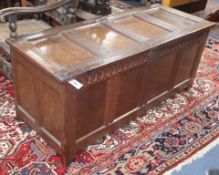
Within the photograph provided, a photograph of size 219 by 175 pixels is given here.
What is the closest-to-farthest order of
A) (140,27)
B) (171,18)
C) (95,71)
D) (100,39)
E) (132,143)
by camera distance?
(95,71)
(100,39)
(132,143)
(140,27)
(171,18)

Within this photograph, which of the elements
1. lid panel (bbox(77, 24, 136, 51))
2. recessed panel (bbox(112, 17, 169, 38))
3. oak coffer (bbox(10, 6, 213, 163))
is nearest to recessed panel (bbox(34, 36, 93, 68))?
oak coffer (bbox(10, 6, 213, 163))

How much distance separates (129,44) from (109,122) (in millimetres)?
599

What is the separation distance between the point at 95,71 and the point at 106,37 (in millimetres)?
480

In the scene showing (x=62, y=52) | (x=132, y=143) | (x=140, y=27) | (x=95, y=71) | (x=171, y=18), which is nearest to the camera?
(x=95, y=71)

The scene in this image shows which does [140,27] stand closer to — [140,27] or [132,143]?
[140,27]

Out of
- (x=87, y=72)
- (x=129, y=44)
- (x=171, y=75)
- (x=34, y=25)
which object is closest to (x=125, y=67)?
(x=129, y=44)

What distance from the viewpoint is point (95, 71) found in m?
1.81

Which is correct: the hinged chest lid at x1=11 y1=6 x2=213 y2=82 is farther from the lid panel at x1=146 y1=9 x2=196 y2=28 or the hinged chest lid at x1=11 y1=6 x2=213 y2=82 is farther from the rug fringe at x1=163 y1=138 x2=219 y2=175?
the rug fringe at x1=163 y1=138 x2=219 y2=175

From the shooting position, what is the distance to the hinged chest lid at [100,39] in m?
1.82

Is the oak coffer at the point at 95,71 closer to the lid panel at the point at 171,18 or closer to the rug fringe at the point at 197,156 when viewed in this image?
the lid panel at the point at 171,18

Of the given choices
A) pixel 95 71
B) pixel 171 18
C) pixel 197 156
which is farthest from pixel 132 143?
pixel 171 18

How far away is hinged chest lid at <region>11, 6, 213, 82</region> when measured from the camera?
71.6 inches

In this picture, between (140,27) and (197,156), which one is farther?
(140,27)

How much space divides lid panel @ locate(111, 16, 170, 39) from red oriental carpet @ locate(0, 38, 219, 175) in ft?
2.33
